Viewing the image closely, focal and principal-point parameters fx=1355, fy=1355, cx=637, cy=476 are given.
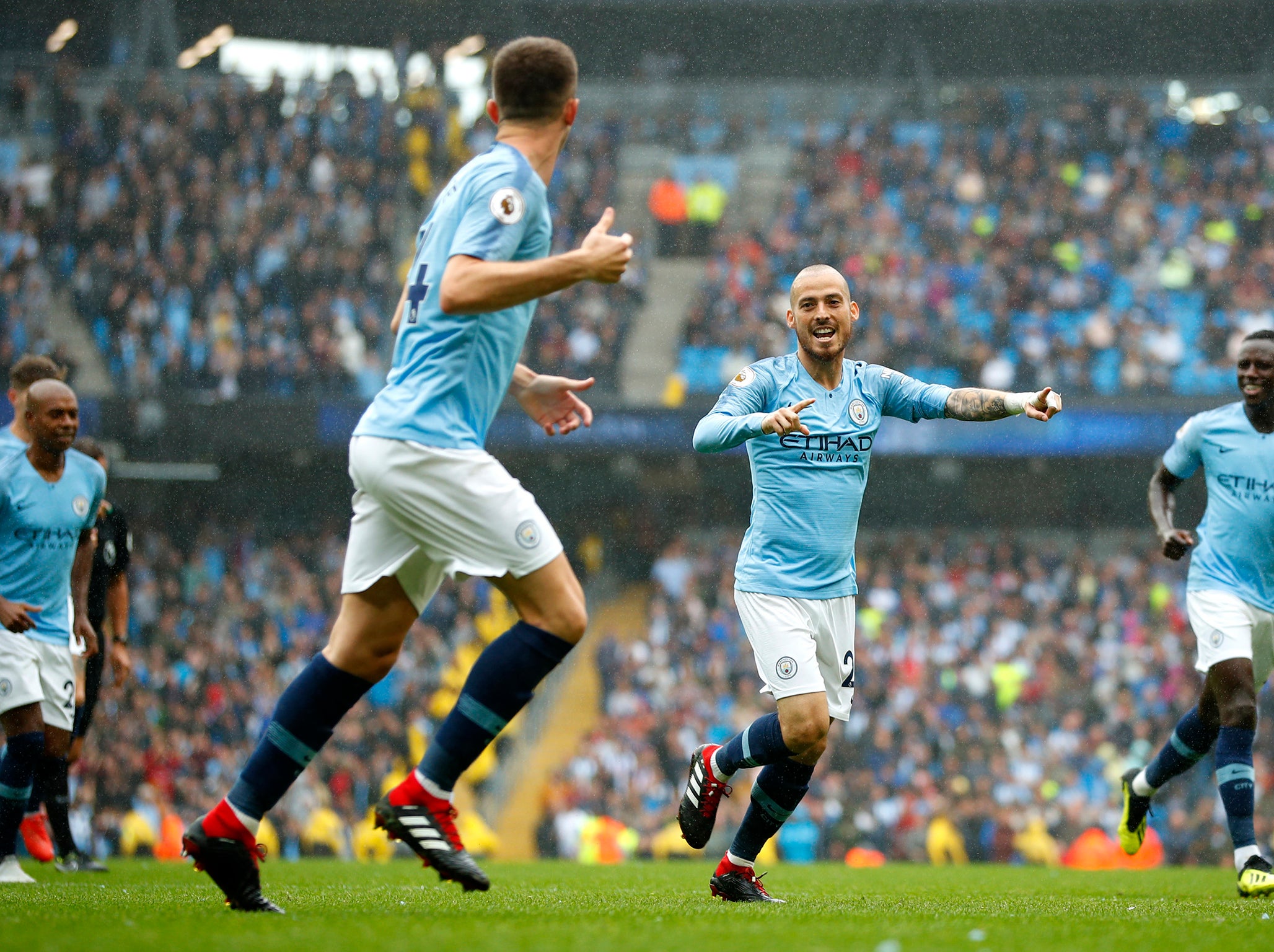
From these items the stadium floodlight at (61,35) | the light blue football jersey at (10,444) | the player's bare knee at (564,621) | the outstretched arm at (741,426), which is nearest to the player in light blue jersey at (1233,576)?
the outstretched arm at (741,426)

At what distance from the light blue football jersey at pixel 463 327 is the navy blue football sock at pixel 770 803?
95.9 inches

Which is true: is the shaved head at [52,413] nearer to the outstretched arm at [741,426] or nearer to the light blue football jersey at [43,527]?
the light blue football jersey at [43,527]

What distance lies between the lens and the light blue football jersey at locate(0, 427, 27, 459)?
741cm

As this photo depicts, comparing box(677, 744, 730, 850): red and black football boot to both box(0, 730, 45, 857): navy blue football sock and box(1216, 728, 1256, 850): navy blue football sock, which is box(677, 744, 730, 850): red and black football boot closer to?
box(1216, 728, 1256, 850): navy blue football sock

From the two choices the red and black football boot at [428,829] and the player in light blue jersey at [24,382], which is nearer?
the red and black football boot at [428,829]

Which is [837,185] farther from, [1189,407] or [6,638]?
[6,638]

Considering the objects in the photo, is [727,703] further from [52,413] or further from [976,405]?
[976,405]

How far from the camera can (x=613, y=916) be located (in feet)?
16.0

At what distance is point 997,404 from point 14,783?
17.4 ft

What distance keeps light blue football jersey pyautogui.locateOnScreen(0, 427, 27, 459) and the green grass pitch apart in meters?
2.32

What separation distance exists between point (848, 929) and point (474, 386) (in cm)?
216

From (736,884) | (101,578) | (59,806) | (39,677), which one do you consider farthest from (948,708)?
(39,677)

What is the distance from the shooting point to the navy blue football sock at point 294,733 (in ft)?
14.3

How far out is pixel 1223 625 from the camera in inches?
267
